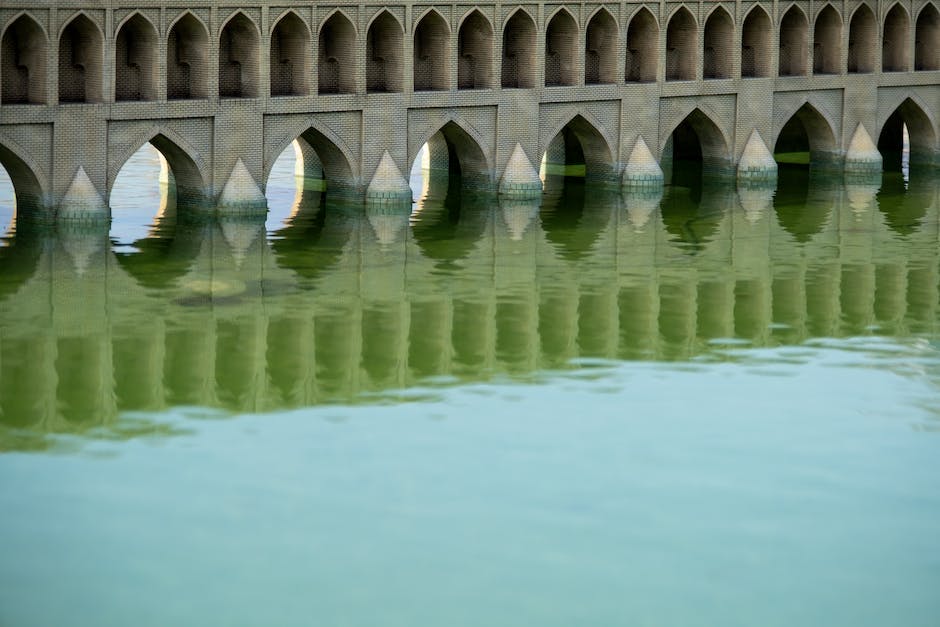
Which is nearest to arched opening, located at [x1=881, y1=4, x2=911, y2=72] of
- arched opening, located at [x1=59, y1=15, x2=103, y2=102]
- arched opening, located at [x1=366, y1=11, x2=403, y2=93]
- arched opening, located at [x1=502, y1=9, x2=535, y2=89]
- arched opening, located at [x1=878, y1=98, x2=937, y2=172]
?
arched opening, located at [x1=878, y1=98, x2=937, y2=172]

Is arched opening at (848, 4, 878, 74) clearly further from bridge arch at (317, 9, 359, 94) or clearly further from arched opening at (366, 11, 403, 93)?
bridge arch at (317, 9, 359, 94)

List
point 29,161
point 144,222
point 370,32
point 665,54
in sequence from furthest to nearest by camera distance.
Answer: point 665,54 < point 370,32 < point 144,222 < point 29,161

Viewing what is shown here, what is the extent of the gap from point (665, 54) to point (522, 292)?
35.4 feet

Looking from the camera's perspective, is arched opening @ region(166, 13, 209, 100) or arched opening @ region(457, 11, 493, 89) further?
arched opening @ region(457, 11, 493, 89)

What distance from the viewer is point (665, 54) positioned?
103 feet

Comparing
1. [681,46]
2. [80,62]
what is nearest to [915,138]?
[681,46]

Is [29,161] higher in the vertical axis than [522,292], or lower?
higher

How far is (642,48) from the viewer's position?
31.6 m

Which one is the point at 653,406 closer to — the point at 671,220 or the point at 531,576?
the point at 531,576

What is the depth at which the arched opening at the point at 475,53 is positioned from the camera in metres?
29.5

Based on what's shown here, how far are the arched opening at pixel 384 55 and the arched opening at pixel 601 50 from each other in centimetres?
395

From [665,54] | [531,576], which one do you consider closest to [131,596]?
[531,576]

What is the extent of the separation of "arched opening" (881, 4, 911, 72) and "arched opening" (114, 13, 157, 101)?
1491 cm

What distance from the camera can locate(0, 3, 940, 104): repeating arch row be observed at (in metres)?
26.0
